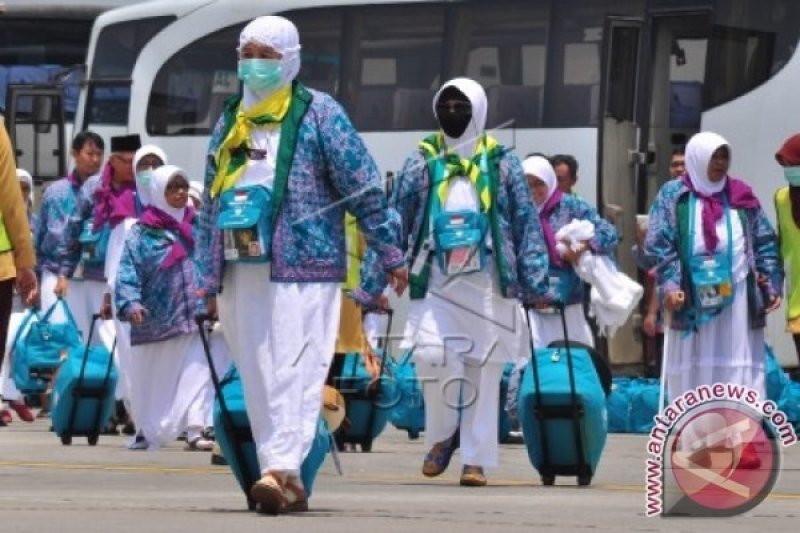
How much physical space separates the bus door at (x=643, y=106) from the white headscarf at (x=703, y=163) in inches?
352

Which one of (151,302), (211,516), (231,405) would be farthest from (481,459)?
(151,302)

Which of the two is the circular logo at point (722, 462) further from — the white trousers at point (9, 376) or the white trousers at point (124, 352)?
the white trousers at point (9, 376)

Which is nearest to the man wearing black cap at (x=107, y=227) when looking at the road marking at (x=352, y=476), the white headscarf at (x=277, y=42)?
the road marking at (x=352, y=476)

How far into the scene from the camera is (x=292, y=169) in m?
11.2

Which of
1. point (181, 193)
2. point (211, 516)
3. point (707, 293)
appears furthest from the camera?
point (181, 193)

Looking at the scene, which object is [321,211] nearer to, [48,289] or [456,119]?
[456,119]

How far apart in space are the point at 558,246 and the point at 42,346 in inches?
176

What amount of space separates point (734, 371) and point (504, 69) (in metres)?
11.3

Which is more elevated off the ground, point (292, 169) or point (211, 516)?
point (292, 169)

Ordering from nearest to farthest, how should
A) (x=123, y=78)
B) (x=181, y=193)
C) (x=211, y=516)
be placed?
(x=211, y=516) → (x=181, y=193) → (x=123, y=78)

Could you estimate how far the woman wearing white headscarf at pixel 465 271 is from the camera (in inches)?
538

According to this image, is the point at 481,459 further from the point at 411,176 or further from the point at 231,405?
the point at 231,405

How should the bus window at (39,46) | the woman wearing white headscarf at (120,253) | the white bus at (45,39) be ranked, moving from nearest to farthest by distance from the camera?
the woman wearing white headscarf at (120,253), the white bus at (45,39), the bus window at (39,46)

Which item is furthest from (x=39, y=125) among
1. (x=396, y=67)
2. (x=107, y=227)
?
(x=107, y=227)
